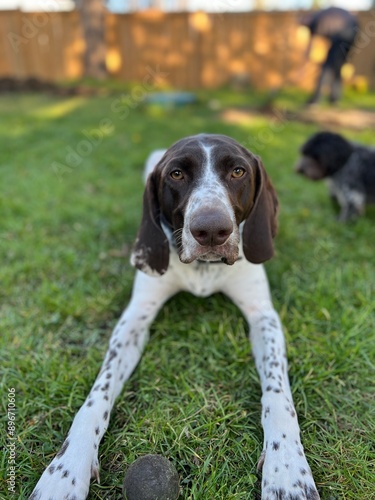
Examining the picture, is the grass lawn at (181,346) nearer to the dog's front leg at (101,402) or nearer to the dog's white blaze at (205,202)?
the dog's front leg at (101,402)

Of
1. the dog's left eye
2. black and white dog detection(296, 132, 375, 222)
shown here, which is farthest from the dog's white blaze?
black and white dog detection(296, 132, 375, 222)

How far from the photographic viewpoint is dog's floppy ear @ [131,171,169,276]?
242 centimetres

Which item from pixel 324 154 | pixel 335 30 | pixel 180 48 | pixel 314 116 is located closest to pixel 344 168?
pixel 324 154

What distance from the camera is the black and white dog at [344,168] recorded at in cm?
425

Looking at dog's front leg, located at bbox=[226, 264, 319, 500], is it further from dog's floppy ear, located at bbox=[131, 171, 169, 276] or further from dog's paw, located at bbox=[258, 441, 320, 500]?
dog's floppy ear, located at bbox=[131, 171, 169, 276]

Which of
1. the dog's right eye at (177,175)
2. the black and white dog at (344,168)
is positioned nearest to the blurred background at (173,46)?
the black and white dog at (344,168)

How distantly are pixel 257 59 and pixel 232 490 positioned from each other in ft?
43.0

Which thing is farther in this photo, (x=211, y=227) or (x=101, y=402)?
(x=101, y=402)

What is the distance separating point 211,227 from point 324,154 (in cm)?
293

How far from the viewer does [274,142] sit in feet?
21.7

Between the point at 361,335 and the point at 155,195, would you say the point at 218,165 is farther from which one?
the point at 361,335

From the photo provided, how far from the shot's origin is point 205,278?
8.48 ft

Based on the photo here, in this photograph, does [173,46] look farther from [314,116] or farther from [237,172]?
[237,172]

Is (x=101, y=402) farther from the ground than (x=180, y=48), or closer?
farther from the ground
